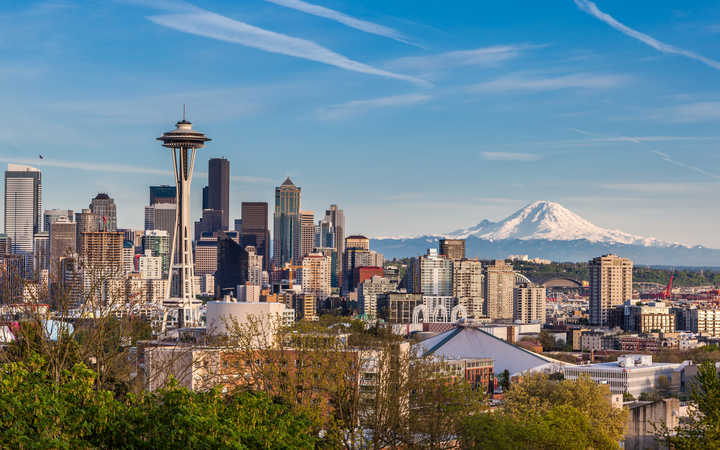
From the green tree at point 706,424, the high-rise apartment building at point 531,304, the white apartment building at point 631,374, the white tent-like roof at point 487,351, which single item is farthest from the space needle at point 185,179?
the high-rise apartment building at point 531,304

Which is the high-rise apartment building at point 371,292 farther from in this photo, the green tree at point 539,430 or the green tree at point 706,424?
the green tree at point 706,424

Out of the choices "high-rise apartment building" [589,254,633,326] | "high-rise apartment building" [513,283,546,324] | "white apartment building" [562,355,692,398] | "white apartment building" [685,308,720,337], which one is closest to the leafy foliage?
"white apartment building" [562,355,692,398]

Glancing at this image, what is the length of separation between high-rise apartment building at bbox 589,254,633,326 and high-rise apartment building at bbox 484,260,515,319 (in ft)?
50.8

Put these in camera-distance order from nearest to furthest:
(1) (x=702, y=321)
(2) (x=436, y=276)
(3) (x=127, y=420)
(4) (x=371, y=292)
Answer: (3) (x=127, y=420) → (1) (x=702, y=321) → (4) (x=371, y=292) → (2) (x=436, y=276)

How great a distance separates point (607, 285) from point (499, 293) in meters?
20.1

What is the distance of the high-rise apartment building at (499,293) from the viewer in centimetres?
17762

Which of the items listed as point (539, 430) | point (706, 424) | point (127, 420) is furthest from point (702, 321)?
point (127, 420)

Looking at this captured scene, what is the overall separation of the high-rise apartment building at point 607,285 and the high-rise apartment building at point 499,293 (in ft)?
50.8

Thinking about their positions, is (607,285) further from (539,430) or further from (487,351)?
(539,430)

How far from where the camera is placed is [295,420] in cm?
1394

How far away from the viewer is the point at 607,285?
16625 centimetres

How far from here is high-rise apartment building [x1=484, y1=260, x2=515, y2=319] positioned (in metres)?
178

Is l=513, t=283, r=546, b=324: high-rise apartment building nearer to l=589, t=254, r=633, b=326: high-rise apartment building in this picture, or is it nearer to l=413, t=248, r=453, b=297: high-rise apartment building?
l=589, t=254, r=633, b=326: high-rise apartment building

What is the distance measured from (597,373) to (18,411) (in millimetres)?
68408
